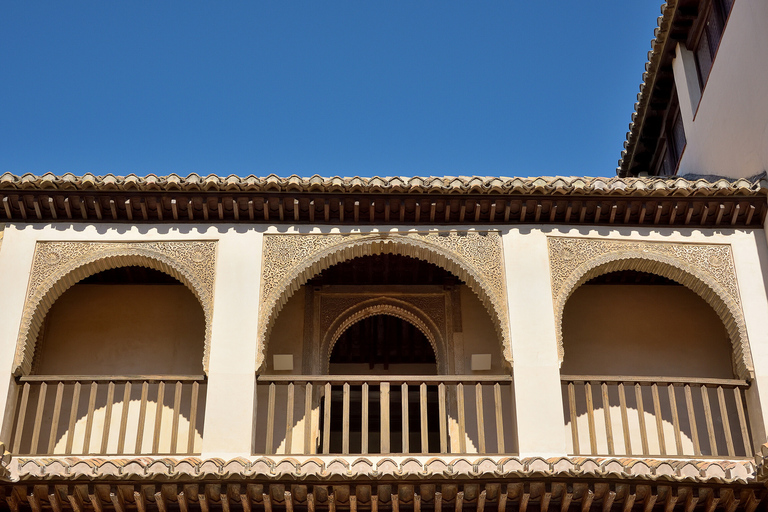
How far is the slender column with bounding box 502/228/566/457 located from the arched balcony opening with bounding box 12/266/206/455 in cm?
308

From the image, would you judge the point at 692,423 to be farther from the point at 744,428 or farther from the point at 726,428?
the point at 744,428

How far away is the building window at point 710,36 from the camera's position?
10.7m

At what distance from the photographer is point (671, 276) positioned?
9.30m

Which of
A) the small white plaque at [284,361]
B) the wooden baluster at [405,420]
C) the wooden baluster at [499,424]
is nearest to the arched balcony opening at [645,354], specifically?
the wooden baluster at [499,424]

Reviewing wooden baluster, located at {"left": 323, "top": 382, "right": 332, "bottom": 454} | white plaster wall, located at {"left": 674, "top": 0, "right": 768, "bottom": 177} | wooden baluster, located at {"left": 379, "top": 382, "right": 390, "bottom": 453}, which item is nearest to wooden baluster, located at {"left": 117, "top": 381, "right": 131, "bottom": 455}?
wooden baluster, located at {"left": 323, "top": 382, "right": 332, "bottom": 454}

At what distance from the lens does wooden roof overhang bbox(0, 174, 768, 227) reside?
9.09 m

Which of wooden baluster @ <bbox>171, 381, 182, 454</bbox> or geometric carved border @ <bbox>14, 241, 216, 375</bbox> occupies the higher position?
geometric carved border @ <bbox>14, 241, 216, 375</bbox>

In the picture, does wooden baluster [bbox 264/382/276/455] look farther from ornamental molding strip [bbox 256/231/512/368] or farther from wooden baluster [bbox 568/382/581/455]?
wooden baluster [bbox 568/382/581/455]

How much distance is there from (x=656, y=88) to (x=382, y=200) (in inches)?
195

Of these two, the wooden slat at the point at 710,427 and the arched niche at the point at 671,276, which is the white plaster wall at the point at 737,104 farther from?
the wooden slat at the point at 710,427

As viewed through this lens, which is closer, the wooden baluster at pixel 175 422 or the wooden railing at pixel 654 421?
the wooden baluster at pixel 175 422

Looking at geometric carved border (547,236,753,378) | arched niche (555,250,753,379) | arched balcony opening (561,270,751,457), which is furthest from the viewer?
arched balcony opening (561,270,751,457)

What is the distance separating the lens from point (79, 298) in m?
10.3

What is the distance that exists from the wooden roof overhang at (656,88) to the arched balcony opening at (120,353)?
20.2 ft
